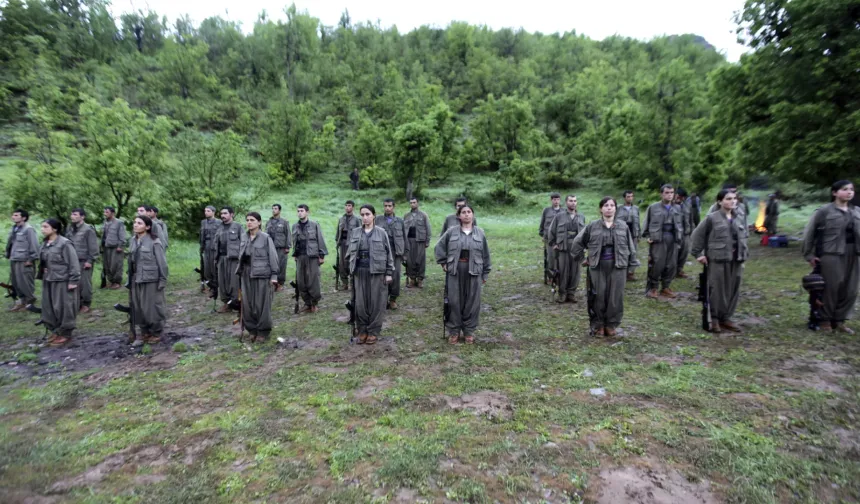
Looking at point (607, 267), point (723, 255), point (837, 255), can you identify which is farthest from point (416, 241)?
point (837, 255)

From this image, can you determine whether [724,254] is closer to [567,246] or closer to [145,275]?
[567,246]

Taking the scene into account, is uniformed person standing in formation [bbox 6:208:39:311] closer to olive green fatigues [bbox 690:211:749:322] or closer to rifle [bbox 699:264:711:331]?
olive green fatigues [bbox 690:211:749:322]

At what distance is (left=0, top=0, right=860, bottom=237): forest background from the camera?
12258 millimetres

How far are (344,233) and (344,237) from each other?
0.12 metres

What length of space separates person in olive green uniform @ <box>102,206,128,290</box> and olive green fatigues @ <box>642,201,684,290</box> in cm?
1202

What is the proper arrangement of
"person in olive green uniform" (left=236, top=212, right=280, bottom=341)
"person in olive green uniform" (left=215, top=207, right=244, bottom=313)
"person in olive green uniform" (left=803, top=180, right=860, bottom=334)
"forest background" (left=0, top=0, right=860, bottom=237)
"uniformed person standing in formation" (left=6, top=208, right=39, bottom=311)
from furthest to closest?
"forest background" (left=0, top=0, right=860, bottom=237)
"person in olive green uniform" (left=215, top=207, right=244, bottom=313)
"uniformed person standing in formation" (left=6, top=208, right=39, bottom=311)
"person in olive green uniform" (left=236, top=212, right=280, bottom=341)
"person in olive green uniform" (left=803, top=180, right=860, bottom=334)

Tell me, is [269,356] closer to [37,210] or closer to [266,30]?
[37,210]

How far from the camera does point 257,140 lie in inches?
1516

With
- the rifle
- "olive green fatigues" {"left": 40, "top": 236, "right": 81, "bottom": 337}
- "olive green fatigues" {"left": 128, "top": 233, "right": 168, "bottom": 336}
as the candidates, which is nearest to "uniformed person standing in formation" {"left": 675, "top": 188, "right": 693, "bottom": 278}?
the rifle

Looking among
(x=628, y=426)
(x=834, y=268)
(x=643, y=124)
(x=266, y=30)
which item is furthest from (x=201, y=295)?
(x=266, y=30)

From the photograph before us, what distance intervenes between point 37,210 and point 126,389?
10.5 metres

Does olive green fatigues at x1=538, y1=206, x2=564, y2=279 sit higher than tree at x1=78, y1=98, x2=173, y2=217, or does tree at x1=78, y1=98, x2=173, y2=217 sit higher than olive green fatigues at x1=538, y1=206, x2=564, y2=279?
tree at x1=78, y1=98, x2=173, y2=217

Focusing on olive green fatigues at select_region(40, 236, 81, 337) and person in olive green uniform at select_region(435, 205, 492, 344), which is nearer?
person in olive green uniform at select_region(435, 205, 492, 344)

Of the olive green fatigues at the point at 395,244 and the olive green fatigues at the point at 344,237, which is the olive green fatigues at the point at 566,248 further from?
the olive green fatigues at the point at 344,237
